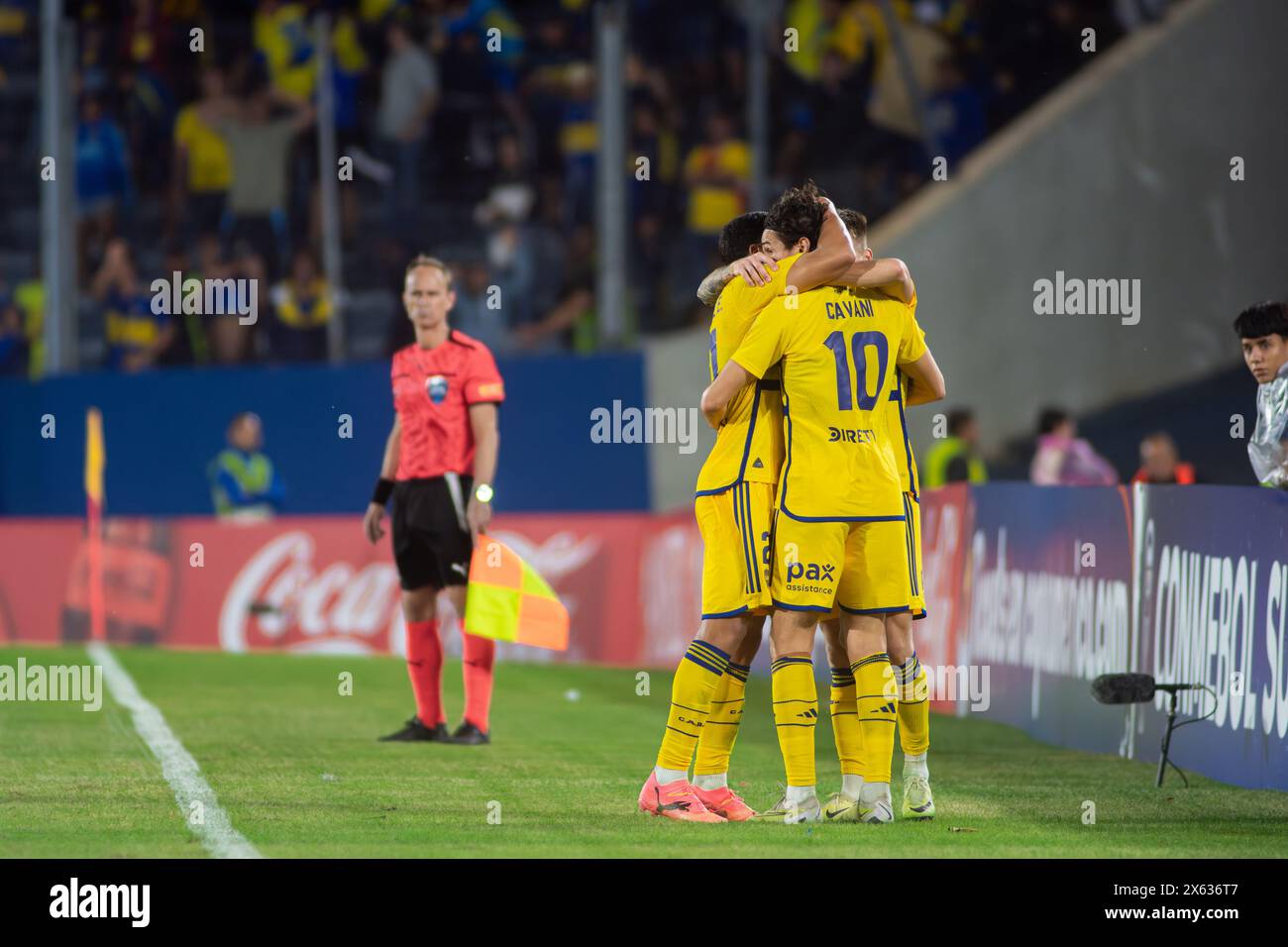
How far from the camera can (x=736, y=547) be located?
26.6ft

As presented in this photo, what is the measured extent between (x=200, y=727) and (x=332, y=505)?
8.41 meters

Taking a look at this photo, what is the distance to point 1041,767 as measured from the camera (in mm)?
10141

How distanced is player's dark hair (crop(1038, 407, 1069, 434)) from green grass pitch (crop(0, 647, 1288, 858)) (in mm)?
4151

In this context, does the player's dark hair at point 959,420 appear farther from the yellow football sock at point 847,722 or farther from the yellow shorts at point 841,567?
the yellow shorts at point 841,567

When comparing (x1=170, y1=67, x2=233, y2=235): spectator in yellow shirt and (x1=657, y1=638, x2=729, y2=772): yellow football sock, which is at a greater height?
(x1=170, y1=67, x2=233, y2=235): spectator in yellow shirt

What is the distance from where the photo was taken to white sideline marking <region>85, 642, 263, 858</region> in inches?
283

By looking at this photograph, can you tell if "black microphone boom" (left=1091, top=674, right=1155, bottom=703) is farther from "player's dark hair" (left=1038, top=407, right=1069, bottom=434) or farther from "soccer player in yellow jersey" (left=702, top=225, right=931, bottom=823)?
"player's dark hair" (left=1038, top=407, right=1069, bottom=434)

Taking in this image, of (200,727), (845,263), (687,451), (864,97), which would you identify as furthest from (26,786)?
(864,97)

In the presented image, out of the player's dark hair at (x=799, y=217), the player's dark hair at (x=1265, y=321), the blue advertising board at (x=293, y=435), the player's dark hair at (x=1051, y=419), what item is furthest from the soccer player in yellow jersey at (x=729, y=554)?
the blue advertising board at (x=293, y=435)

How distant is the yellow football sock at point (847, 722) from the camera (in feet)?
26.6

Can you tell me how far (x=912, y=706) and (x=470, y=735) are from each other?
351 centimetres

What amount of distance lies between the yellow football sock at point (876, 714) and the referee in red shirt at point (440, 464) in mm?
3424

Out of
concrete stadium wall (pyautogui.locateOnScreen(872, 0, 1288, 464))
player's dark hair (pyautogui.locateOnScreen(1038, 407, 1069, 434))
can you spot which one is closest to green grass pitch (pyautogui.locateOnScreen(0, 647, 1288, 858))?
player's dark hair (pyautogui.locateOnScreen(1038, 407, 1069, 434))

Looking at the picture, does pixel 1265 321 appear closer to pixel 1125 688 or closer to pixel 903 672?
pixel 1125 688
